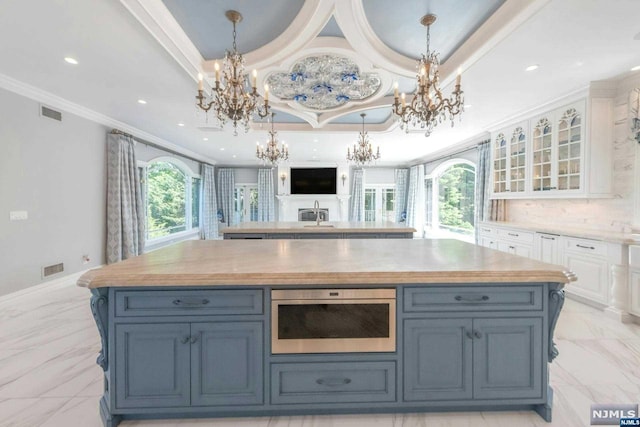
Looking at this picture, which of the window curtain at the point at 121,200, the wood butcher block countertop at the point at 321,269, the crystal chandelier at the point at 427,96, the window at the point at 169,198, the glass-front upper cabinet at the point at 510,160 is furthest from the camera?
the window at the point at 169,198

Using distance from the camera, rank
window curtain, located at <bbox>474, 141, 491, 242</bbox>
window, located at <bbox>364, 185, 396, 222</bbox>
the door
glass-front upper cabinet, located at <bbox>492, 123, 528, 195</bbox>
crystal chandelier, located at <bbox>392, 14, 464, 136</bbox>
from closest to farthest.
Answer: crystal chandelier, located at <bbox>392, 14, 464, 136</bbox>, glass-front upper cabinet, located at <bbox>492, 123, 528, 195</bbox>, window curtain, located at <bbox>474, 141, 491, 242</bbox>, the door, window, located at <bbox>364, 185, 396, 222</bbox>

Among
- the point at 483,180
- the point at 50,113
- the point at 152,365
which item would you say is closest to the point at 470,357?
the point at 152,365

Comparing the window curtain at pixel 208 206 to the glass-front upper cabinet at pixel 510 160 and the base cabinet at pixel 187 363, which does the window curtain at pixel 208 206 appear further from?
the glass-front upper cabinet at pixel 510 160

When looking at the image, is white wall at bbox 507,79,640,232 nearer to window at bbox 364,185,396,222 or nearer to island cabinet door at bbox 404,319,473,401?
island cabinet door at bbox 404,319,473,401

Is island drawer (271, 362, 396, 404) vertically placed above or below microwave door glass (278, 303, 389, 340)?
below

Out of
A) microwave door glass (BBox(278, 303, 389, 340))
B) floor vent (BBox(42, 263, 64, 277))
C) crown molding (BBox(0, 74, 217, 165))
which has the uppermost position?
crown molding (BBox(0, 74, 217, 165))

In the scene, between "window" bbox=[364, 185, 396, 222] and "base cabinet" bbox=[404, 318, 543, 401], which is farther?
"window" bbox=[364, 185, 396, 222]

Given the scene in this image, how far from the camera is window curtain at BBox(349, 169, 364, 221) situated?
30.4ft

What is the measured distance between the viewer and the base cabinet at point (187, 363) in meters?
1.46

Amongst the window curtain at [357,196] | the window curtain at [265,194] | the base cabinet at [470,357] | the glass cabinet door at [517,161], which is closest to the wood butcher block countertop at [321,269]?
the base cabinet at [470,357]

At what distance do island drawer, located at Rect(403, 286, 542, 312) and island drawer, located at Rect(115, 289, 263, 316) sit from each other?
2.83ft

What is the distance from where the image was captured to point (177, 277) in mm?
1389

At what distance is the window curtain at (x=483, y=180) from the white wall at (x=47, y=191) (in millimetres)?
6953

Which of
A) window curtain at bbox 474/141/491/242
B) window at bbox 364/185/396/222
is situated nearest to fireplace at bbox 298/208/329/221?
window at bbox 364/185/396/222
